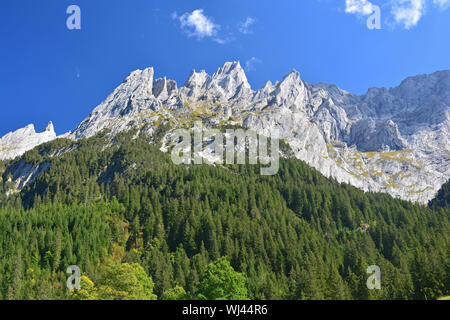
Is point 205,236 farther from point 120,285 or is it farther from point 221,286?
point 221,286

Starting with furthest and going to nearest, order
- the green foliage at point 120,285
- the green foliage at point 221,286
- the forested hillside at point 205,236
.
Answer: the forested hillside at point 205,236 < the green foliage at point 120,285 < the green foliage at point 221,286

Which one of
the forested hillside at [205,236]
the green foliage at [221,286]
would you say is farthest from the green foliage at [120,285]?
the green foliage at [221,286]

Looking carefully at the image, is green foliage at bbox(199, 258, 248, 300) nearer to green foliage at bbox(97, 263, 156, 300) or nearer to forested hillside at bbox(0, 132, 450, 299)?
forested hillside at bbox(0, 132, 450, 299)

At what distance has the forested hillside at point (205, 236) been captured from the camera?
241 ft

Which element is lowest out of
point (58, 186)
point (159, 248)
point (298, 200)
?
point (159, 248)

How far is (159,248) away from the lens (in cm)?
10894

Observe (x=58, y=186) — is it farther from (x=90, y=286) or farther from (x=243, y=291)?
(x=243, y=291)

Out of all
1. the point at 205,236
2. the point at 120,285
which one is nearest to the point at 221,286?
the point at 120,285

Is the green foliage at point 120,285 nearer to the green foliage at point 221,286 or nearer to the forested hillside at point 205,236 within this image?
the forested hillside at point 205,236

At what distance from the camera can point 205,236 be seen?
11519 centimetres
